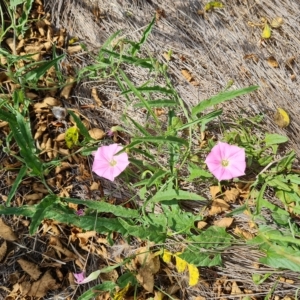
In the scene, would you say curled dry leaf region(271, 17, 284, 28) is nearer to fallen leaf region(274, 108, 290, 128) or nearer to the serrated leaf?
fallen leaf region(274, 108, 290, 128)

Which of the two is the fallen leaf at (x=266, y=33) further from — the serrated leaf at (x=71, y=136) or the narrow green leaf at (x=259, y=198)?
the serrated leaf at (x=71, y=136)

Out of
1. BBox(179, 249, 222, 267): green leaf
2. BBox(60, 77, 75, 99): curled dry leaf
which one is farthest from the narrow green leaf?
BBox(60, 77, 75, 99): curled dry leaf

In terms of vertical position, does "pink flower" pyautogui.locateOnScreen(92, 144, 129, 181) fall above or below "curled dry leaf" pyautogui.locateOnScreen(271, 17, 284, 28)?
below

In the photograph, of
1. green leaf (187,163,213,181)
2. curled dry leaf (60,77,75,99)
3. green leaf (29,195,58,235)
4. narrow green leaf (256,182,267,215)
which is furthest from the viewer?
curled dry leaf (60,77,75,99)

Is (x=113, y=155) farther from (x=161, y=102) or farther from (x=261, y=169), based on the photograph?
(x=261, y=169)

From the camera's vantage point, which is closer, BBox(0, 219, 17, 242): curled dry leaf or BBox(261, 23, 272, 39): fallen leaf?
BBox(0, 219, 17, 242): curled dry leaf

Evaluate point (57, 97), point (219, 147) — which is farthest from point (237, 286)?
point (57, 97)

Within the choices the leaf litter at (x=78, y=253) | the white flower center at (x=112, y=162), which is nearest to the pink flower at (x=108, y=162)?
the white flower center at (x=112, y=162)
